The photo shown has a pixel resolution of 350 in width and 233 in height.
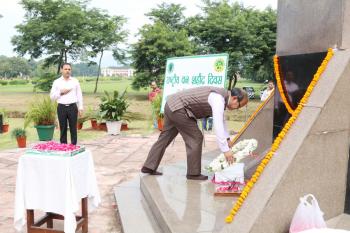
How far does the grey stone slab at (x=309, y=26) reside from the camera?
3947 mm

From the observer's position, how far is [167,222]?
3.65 meters

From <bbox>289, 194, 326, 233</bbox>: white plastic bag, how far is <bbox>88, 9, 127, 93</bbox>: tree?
3448cm

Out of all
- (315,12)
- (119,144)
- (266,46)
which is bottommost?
(119,144)

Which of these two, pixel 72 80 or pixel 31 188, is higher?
pixel 72 80

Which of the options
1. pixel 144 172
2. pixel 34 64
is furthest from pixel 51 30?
pixel 34 64

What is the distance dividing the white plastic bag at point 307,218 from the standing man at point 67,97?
5129 millimetres

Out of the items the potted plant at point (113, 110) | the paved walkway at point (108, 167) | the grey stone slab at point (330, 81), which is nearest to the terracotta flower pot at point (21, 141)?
the paved walkway at point (108, 167)

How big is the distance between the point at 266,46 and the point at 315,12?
25.8 meters

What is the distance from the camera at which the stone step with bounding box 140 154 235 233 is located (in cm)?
359

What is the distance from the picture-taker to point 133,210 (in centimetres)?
449

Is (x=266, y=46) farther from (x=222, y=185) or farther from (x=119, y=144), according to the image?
(x=222, y=185)

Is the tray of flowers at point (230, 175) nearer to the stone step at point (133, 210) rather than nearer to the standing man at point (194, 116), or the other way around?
the standing man at point (194, 116)

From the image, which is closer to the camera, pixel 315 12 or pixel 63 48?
pixel 315 12

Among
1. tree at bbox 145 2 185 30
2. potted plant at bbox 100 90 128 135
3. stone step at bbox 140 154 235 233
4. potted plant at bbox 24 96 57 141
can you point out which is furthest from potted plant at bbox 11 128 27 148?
tree at bbox 145 2 185 30
